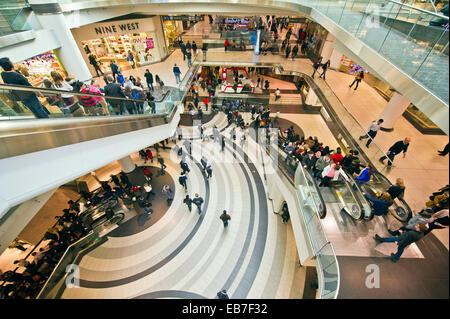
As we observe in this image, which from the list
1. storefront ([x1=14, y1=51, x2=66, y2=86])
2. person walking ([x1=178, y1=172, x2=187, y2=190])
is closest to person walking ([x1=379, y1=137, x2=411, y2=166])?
person walking ([x1=178, y1=172, x2=187, y2=190])

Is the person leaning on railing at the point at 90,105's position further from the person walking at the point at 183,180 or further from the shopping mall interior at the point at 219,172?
the person walking at the point at 183,180

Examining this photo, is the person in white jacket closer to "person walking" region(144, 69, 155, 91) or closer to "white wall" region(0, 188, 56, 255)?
"white wall" region(0, 188, 56, 255)

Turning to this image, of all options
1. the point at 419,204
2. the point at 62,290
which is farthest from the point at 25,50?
the point at 419,204

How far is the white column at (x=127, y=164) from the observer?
35.6 feet

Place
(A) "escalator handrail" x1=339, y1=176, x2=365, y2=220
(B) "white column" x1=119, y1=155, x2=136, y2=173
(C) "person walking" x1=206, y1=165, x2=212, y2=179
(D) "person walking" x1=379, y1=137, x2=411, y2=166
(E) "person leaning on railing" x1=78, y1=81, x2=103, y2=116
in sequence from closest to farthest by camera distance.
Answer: (E) "person leaning on railing" x1=78, y1=81, x2=103, y2=116 < (A) "escalator handrail" x1=339, y1=176, x2=365, y2=220 < (D) "person walking" x1=379, y1=137, x2=411, y2=166 < (C) "person walking" x1=206, y1=165, x2=212, y2=179 < (B) "white column" x1=119, y1=155, x2=136, y2=173

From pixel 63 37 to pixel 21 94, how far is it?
26.0 feet

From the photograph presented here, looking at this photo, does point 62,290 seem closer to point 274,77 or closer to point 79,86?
point 79,86

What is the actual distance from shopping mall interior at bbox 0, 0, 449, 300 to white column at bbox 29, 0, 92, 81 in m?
0.06

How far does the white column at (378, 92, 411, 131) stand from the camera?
312 inches

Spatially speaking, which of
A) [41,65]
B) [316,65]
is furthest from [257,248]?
[41,65]

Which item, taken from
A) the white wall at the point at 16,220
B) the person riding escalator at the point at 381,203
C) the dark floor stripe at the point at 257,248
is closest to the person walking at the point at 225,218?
the dark floor stripe at the point at 257,248

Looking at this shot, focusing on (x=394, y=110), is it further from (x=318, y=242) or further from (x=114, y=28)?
(x=114, y=28)
